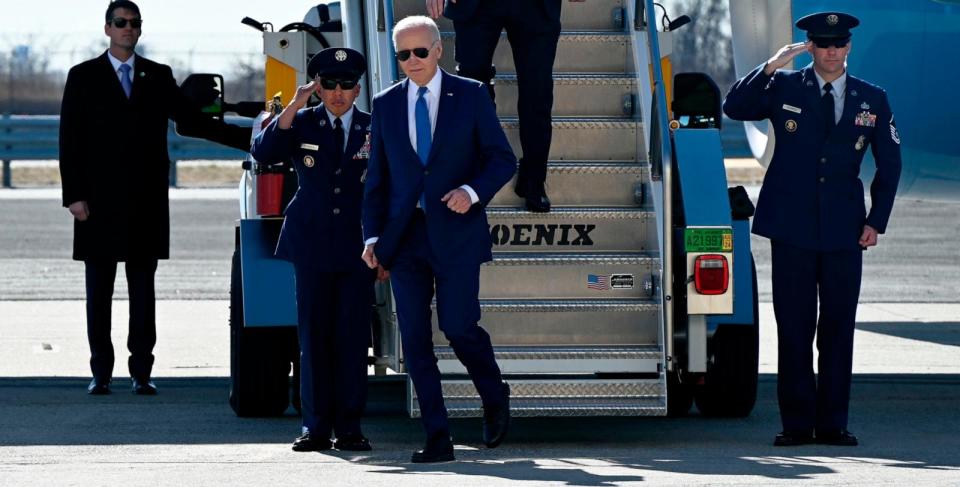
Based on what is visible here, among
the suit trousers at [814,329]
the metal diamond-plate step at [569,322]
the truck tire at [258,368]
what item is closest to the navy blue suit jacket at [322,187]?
the metal diamond-plate step at [569,322]

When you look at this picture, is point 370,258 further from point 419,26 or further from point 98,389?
point 98,389

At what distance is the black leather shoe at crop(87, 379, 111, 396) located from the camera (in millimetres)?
9734

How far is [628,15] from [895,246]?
42.3ft

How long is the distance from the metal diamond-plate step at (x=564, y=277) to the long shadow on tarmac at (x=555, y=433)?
603 mm

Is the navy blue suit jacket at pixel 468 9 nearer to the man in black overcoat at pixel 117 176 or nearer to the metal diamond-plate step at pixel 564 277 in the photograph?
the metal diamond-plate step at pixel 564 277

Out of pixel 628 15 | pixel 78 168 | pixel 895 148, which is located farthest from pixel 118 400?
pixel 895 148

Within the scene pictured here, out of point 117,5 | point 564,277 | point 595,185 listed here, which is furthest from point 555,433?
point 117,5

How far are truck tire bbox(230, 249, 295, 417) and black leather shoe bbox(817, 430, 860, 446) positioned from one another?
244 centimetres

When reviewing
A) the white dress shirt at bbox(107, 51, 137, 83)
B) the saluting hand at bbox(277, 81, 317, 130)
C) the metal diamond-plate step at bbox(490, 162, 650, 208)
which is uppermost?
the white dress shirt at bbox(107, 51, 137, 83)

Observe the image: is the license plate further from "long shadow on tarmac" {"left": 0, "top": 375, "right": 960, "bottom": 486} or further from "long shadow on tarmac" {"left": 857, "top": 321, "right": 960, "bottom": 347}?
"long shadow on tarmac" {"left": 857, "top": 321, "right": 960, "bottom": 347}

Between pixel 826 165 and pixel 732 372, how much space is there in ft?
4.52

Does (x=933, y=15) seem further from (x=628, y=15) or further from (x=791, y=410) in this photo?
(x=791, y=410)

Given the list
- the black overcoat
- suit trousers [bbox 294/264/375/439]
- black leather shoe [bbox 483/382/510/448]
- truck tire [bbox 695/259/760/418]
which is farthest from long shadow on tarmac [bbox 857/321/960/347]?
suit trousers [bbox 294/264/375/439]

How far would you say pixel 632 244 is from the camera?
323 inches
